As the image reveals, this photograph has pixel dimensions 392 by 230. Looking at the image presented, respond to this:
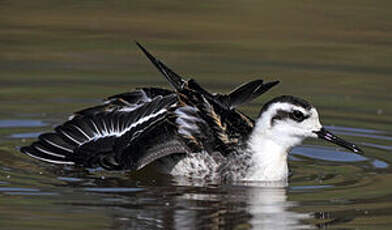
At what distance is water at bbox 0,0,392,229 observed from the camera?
12.0 m

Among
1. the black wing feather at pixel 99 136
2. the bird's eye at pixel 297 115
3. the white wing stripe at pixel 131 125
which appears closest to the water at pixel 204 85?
the black wing feather at pixel 99 136

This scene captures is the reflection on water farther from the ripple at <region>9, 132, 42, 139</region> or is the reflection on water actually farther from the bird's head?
the ripple at <region>9, 132, 42, 139</region>

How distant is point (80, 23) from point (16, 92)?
15.7 feet

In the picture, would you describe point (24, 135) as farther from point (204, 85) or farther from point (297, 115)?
point (297, 115)

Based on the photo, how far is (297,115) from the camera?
44.2 feet

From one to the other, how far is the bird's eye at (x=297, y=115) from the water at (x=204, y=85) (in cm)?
67

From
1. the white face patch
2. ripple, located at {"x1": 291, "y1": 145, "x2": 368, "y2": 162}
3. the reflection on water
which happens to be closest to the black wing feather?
the white face patch

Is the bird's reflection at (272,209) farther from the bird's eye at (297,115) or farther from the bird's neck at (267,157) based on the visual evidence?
the bird's eye at (297,115)

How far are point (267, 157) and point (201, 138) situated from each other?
0.72 metres

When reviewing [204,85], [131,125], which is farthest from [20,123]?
[204,85]

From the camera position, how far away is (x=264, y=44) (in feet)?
66.7

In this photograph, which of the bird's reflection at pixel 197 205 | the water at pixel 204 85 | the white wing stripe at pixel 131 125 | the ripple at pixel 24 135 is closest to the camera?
the bird's reflection at pixel 197 205

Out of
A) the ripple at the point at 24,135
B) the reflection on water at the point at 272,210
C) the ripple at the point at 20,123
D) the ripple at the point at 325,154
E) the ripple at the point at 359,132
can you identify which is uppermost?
the ripple at the point at 20,123

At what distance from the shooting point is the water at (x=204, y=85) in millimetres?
12023
